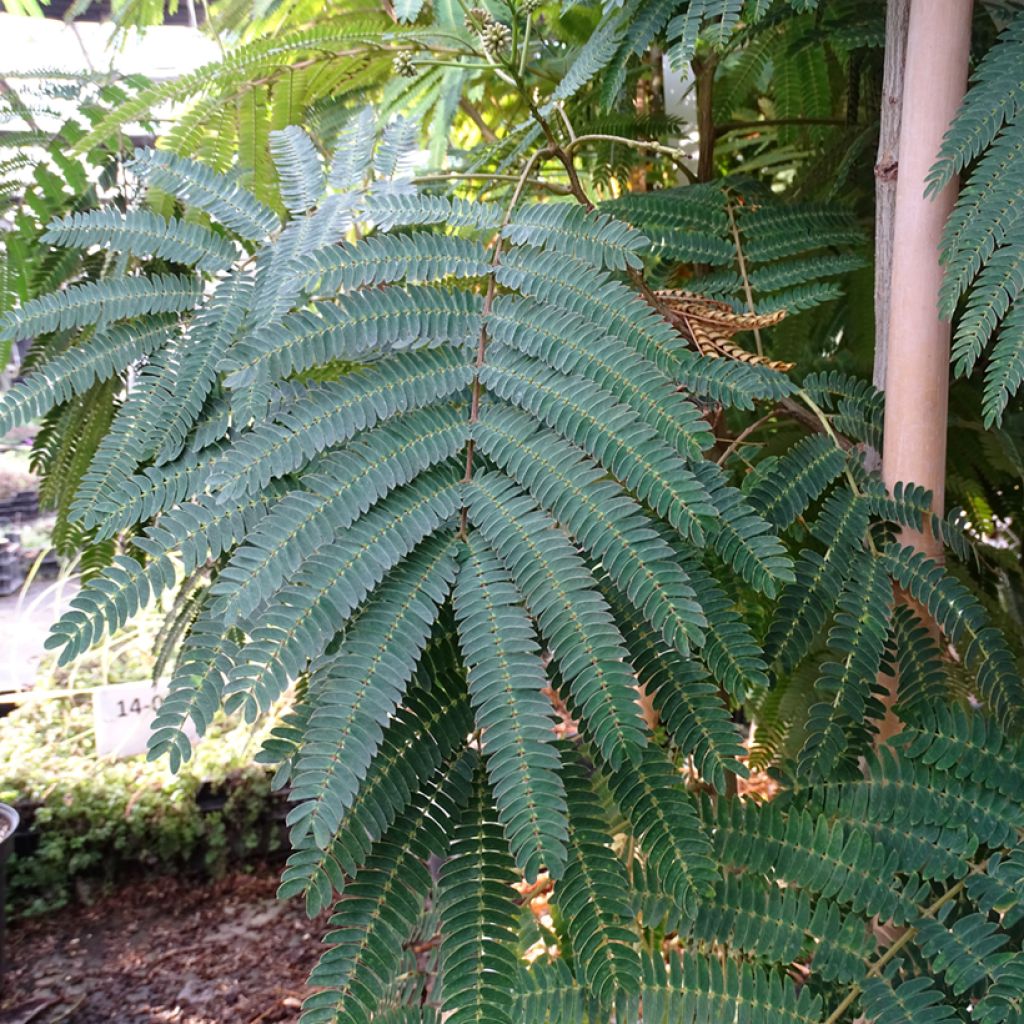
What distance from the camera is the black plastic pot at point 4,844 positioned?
6.40 feet

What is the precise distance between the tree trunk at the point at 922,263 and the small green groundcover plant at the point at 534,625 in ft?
0.12

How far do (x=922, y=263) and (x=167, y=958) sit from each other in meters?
2.19

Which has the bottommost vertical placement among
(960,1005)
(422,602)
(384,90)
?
(960,1005)

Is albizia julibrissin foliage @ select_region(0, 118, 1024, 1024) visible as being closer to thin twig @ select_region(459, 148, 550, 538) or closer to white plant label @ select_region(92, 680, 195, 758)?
thin twig @ select_region(459, 148, 550, 538)

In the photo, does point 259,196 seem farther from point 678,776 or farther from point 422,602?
point 678,776

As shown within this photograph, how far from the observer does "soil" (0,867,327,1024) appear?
190 centimetres

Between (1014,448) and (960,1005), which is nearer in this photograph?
(960,1005)

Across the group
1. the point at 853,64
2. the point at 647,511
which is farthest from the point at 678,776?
the point at 853,64

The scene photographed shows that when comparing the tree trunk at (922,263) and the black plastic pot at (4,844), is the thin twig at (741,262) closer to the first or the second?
the tree trunk at (922,263)

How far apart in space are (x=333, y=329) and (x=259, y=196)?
1.88 ft

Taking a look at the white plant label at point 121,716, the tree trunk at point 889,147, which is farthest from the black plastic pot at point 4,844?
the tree trunk at point 889,147

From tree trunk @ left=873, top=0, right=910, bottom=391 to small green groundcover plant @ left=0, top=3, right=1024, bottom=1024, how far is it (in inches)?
5.7

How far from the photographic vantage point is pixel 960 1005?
0.58m

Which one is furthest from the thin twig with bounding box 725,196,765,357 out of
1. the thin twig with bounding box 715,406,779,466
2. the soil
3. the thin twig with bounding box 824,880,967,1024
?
the soil
